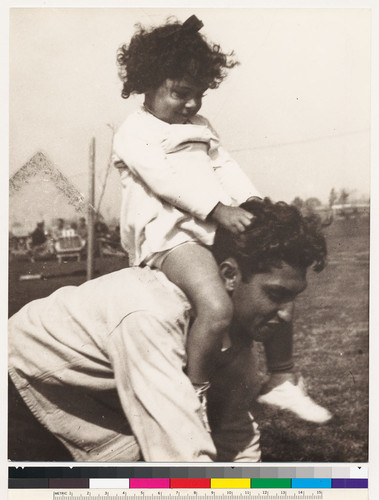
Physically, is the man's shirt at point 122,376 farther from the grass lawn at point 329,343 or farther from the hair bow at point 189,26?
the hair bow at point 189,26

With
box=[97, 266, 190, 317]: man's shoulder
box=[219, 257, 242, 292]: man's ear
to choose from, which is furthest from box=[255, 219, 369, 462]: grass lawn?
box=[97, 266, 190, 317]: man's shoulder

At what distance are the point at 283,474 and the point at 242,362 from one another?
0.40m

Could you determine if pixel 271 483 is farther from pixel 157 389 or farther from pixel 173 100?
pixel 173 100

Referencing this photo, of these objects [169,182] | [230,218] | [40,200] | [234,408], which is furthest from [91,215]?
[234,408]

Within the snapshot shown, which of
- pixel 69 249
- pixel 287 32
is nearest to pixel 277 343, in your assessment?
pixel 69 249

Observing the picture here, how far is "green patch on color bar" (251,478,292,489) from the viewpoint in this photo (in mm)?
2166

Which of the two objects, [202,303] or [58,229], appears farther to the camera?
[58,229]

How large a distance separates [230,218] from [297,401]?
65 cm

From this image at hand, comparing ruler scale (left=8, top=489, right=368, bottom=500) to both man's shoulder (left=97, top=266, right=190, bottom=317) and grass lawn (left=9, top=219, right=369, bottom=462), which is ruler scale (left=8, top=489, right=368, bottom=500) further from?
man's shoulder (left=97, top=266, right=190, bottom=317)

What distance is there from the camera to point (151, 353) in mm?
2086

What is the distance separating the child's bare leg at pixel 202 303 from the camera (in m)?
2.07

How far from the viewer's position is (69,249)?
2164mm

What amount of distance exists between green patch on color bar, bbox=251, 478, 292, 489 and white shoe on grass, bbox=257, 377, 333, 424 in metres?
0.22

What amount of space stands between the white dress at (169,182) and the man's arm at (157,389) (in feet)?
0.81
